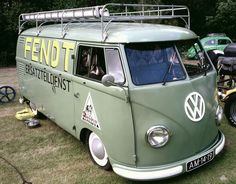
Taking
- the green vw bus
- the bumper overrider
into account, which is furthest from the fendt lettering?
the bumper overrider

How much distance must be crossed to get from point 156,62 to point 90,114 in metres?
1.32

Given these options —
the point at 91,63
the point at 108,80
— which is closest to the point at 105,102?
the point at 108,80

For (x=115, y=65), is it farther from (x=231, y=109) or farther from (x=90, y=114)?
(x=231, y=109)

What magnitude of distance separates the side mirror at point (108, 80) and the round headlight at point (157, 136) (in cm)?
80

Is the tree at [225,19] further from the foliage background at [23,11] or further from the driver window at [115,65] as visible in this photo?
the driver window at [115,65]

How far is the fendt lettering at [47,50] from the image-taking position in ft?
19.5

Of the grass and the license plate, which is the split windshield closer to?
the license plate

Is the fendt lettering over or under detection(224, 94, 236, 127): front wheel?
over

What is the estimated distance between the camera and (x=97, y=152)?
540 cm

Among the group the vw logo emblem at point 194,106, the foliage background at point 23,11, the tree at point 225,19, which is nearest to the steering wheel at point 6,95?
the vw logo emblem at point 194,106

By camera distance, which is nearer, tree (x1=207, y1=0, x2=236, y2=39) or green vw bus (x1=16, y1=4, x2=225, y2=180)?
green vw bus (x1=16, y1=4, x2=225, y2=180)

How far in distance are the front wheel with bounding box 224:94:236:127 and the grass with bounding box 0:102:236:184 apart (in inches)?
6.1

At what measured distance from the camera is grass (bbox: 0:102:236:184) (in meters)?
5.04

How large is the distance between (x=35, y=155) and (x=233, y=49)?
5263 millimetres
